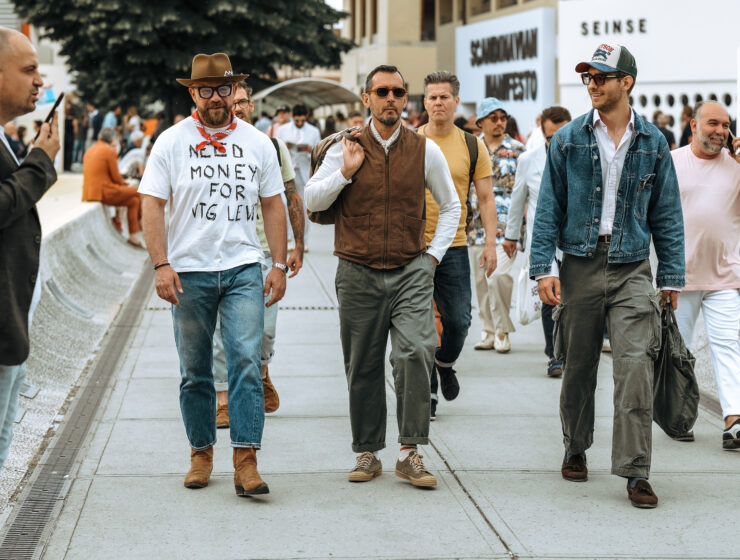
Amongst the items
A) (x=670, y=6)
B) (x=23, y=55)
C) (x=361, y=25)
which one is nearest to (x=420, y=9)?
(x=361, y=25)

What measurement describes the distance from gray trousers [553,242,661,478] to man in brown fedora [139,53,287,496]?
4.72ft

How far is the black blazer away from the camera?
4.00 m

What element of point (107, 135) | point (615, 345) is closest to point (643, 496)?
point (615, 345)

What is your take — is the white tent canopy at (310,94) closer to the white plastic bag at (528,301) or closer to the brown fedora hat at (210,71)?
the white plastic bag at (528,301)

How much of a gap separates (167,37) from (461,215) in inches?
1241

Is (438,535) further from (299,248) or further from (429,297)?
(299,248)

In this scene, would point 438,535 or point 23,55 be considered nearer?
point 23,55

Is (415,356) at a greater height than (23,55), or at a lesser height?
lesser

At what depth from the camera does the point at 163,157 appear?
5.68 metres

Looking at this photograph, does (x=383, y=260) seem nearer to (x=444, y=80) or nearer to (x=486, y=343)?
(x=444, y=80)

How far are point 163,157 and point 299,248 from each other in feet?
3.75

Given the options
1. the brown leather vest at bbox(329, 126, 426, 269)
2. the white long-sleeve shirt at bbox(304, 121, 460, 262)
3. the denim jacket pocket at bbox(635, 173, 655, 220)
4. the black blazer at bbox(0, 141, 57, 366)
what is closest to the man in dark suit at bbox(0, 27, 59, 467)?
the black blazer at bbox(0, 141, 57, 366)

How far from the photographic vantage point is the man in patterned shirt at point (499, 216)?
31.2 ft

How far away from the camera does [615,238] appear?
18.6 feet
